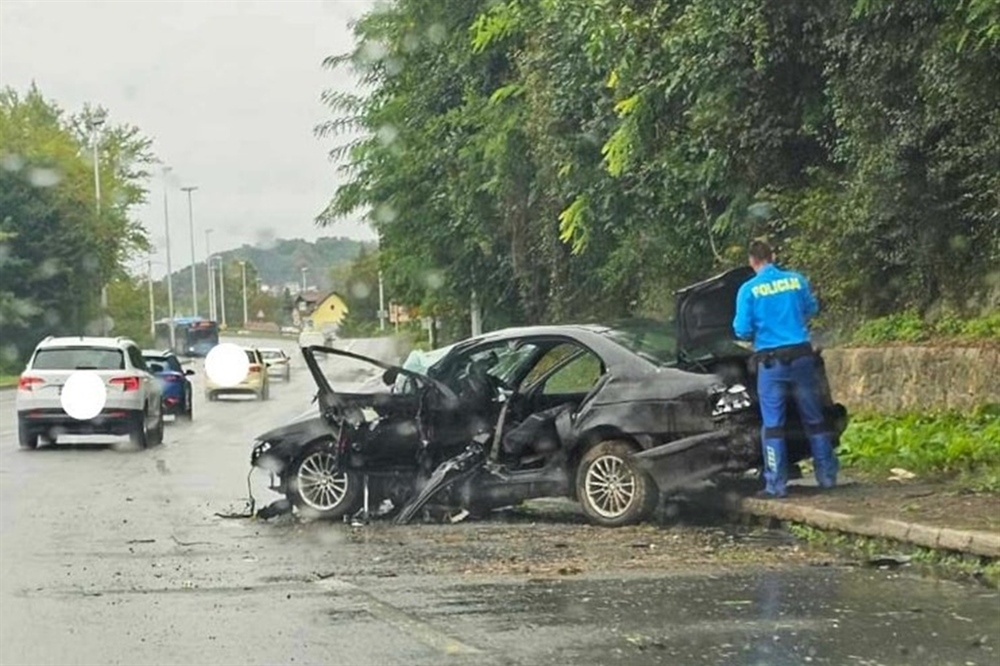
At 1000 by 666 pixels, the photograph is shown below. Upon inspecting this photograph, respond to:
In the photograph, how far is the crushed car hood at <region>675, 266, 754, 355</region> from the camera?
12.9m

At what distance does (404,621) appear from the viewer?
28.6ft

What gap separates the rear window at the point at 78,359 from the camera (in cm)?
2542

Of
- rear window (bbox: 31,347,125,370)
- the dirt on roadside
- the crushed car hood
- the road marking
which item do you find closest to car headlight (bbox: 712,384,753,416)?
the crushed car hood

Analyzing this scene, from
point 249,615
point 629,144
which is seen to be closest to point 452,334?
point 629,144

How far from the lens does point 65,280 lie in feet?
253

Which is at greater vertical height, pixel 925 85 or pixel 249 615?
pixel 925 85

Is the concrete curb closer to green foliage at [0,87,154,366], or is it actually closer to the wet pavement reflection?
the wet pavement reflection

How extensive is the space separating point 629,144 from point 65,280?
58.8 meters

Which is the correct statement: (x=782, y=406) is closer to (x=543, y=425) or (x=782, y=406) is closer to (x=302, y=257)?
(x=543, y=425)

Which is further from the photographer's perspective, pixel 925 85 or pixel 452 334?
pixel 452 334

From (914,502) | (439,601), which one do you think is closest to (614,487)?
(914,502)

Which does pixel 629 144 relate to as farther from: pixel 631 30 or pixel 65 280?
pixel 65 280

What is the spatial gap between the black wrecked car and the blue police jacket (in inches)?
16.3

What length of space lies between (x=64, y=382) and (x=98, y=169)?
195ft
